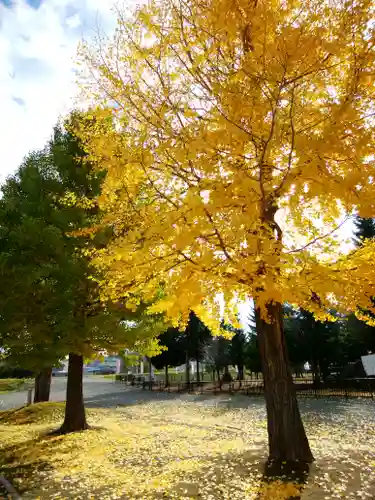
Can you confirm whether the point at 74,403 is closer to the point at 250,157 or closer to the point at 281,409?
the point at 281,409

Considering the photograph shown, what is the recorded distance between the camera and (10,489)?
588cm

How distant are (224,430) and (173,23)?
36.1ft

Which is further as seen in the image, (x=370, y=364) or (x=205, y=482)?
(x=370, y=364)

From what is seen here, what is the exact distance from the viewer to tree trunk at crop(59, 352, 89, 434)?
11.5 m

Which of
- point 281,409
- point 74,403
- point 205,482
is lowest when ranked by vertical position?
point 205,482

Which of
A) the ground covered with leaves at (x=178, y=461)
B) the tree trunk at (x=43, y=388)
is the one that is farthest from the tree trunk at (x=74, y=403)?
the tree trunk at (x=43, y=388)

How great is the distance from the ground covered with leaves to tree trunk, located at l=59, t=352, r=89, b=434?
55 cm

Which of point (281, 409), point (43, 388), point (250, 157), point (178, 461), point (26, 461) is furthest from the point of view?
point (43, 388)

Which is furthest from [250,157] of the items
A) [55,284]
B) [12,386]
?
[12,386]

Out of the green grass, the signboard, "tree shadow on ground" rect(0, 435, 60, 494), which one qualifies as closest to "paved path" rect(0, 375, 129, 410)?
the green grass

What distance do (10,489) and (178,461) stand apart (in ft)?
9.83

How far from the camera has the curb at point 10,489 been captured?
5.57 meters

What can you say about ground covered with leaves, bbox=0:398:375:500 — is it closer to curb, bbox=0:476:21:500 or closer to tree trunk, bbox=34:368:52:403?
curb, bbox=0:476:21:500

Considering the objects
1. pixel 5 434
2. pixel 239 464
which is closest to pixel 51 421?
pixel 5 434
